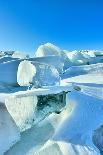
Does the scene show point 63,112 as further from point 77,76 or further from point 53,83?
point 77,76

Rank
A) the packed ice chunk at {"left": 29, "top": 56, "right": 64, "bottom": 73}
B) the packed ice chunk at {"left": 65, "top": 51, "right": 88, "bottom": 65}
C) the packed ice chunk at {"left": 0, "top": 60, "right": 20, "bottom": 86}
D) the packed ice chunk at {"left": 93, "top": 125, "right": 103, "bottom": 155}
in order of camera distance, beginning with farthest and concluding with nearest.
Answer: the packed ice chunk at {"left": 65, "top": 51, "right": 88, "bottom": 65}, the packed ice chunk at {"left": 29, "top": 56, "right": 64, "bottom": 73}, the packed ice chunk at {"left": 0, "top": 60, "right": 20, "bottom": 86}, the packed ice chunk at {"left": 93, "top": 125, "right": 103, "bottom": 155}

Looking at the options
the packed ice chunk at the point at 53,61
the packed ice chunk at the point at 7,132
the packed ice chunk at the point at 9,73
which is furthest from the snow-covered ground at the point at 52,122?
the packed ice chunk at the point at 53,61

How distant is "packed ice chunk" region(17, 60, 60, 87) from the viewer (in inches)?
99.8

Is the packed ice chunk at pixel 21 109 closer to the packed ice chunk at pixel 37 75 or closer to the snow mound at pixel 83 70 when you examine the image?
the packed ice chunk at pixel 37 75

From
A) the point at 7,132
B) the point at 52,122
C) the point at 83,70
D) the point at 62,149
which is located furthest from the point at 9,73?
the point at 62,149

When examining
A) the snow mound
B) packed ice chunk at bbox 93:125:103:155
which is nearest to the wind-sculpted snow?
packed ice chunk at bbox 93:125:103:155

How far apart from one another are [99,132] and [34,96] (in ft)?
1.68

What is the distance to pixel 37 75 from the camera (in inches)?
101

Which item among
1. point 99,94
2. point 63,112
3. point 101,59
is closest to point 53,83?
point 99,94

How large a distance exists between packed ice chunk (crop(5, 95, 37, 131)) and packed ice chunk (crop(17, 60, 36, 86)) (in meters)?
0.72

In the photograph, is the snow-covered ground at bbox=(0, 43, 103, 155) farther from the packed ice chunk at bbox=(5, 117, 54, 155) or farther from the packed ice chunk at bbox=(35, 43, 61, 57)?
the packed ice chunk at bbox=(35, 43, 61, 57)

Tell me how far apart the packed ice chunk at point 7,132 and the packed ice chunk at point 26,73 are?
0.72 metres

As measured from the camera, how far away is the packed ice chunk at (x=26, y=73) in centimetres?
259

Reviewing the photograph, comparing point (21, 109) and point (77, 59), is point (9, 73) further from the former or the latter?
point (77, 59)
